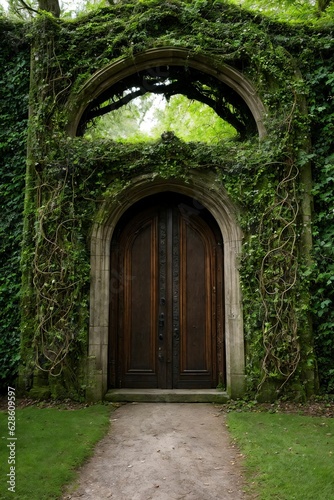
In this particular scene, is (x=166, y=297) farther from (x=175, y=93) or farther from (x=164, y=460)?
(x=175, y=93)

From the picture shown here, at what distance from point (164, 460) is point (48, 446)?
1.13 meters

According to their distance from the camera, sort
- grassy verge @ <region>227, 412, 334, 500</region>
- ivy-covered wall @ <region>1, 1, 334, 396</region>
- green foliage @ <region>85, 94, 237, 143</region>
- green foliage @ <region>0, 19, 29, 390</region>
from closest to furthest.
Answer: grassy verge @ <region>227, 412, 334, 500</region> → ivy-covered wall @ <region>1, 1, 334, 396</region> → green foliage @ <region>0, 19, 29, 390</region> → green foliage @ <region>85, 94, 237, 143</region>

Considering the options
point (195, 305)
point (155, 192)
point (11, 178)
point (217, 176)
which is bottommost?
point (195, 305)

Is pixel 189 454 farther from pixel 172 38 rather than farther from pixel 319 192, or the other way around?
pixel 172 38

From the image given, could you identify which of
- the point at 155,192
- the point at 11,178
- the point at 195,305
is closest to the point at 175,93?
the point at 155,192

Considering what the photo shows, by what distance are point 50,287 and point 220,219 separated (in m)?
2.60

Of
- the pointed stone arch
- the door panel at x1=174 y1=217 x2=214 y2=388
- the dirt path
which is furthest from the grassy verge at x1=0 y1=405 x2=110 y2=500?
the pointed stone arch

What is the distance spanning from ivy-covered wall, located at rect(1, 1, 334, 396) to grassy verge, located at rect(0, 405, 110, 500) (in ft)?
1.97

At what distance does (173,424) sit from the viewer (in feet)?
15.6

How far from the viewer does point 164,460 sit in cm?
380

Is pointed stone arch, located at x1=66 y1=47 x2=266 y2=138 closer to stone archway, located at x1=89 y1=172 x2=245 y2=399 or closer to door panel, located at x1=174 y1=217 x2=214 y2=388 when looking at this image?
stone archway, located at x1=89 y1=172 x2=245 y2=399

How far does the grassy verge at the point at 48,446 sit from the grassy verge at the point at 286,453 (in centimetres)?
153

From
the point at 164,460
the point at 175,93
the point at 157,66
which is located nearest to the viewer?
the point at 164,460

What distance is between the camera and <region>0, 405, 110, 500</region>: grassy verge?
3.23 meters
